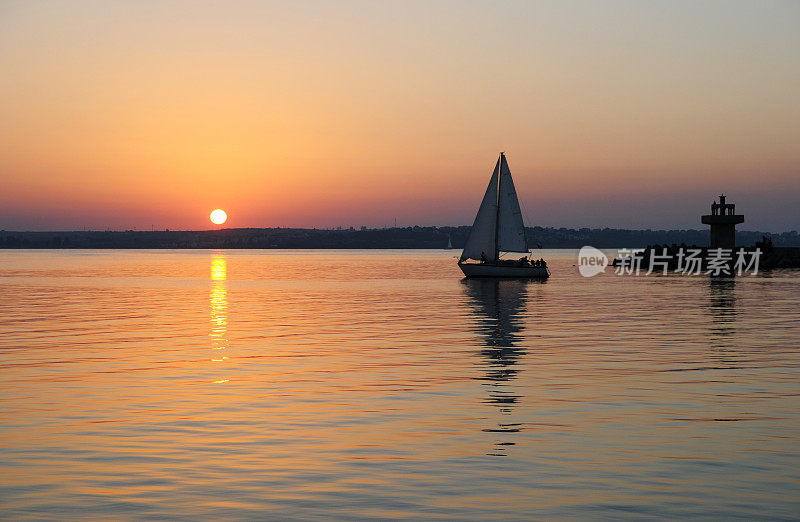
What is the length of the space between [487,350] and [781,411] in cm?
1469

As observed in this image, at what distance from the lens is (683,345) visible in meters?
36.0

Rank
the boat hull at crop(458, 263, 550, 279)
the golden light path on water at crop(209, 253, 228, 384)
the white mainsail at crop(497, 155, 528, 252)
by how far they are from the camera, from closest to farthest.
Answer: the golden light path on water at crop(209, 253, 228, 384) < the white mainsail at crop(497, 155, 528, 252) < the boat hull at crop(458, 263, 550, 279)

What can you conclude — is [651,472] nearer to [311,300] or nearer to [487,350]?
[487,350]

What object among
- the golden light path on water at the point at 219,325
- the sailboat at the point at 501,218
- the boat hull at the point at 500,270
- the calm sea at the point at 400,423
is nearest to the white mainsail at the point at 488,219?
the sailboat at the point at 501,218

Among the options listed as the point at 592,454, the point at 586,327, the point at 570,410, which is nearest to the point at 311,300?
the point at 586,327

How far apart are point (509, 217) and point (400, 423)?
78680 millimetres

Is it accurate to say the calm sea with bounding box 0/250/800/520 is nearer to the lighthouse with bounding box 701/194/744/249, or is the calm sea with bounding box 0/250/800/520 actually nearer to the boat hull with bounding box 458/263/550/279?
the boat hull with bounding box 458/263/550/279

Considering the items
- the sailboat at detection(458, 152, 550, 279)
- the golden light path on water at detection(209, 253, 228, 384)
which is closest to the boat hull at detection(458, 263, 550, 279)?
Result: the sailboat at detection(458, 152, 550, 279)

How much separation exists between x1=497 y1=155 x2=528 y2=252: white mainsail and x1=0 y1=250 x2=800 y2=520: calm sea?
53.1 m

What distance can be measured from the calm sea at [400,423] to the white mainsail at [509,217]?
174 ft

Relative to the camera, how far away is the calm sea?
1331 centimetres

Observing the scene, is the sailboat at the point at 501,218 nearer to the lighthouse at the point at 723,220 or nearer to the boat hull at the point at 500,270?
the boat hull at the point at 500,270

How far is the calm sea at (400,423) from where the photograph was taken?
13.3 m

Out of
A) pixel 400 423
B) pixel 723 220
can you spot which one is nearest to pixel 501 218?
pixel 723 220
